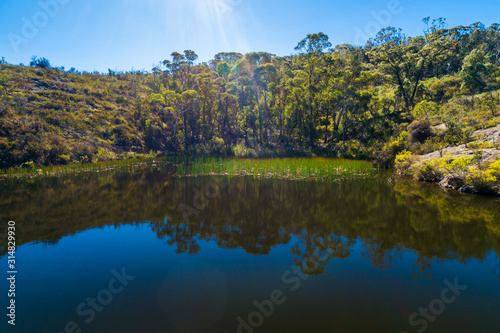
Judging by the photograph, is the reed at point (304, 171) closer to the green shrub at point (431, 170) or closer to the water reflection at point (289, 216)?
the water reflection at point (289, 216)

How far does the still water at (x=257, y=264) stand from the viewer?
4230mm

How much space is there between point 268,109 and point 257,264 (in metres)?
38.5

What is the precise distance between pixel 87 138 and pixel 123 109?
601 inches

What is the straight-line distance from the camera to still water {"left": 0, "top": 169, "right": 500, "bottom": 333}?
4.23 meters

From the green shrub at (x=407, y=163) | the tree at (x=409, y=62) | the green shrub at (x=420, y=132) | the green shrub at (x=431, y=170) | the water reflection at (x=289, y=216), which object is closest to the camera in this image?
the water reflection at (x=289, y=216)

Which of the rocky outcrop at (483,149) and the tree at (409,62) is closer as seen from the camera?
the rocky outcrop at (483,149)

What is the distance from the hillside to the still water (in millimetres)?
17464

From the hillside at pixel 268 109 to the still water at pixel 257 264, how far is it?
17464mm

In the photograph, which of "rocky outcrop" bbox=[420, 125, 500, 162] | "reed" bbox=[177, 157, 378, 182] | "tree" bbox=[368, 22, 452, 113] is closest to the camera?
"rocky outcrop" bbox=[420, 125, 500, 162]

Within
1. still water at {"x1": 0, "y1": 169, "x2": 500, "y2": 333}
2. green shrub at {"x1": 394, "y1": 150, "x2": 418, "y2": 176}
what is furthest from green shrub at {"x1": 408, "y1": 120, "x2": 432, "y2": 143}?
still water at {"x1": 0, "y1": 169, "x2": 500, "y2": 333}

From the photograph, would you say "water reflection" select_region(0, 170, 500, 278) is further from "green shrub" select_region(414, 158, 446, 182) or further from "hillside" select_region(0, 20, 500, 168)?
"hillside" select_region(0, 20, 500, 168)

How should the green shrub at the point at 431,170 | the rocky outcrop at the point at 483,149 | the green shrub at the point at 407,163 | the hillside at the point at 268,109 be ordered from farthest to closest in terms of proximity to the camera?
1. the hillside at the point at 268,109
2. the green shrub at the point at 407,163
3. the green shrub at the point at 431,170
4. the rocky outcrop at the point at 483,149

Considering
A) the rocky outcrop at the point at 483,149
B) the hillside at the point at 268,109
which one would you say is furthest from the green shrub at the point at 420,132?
the rocky outcrop at the point at 483,149

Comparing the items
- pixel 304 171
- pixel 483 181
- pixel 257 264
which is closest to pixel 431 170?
pixel 483 181
